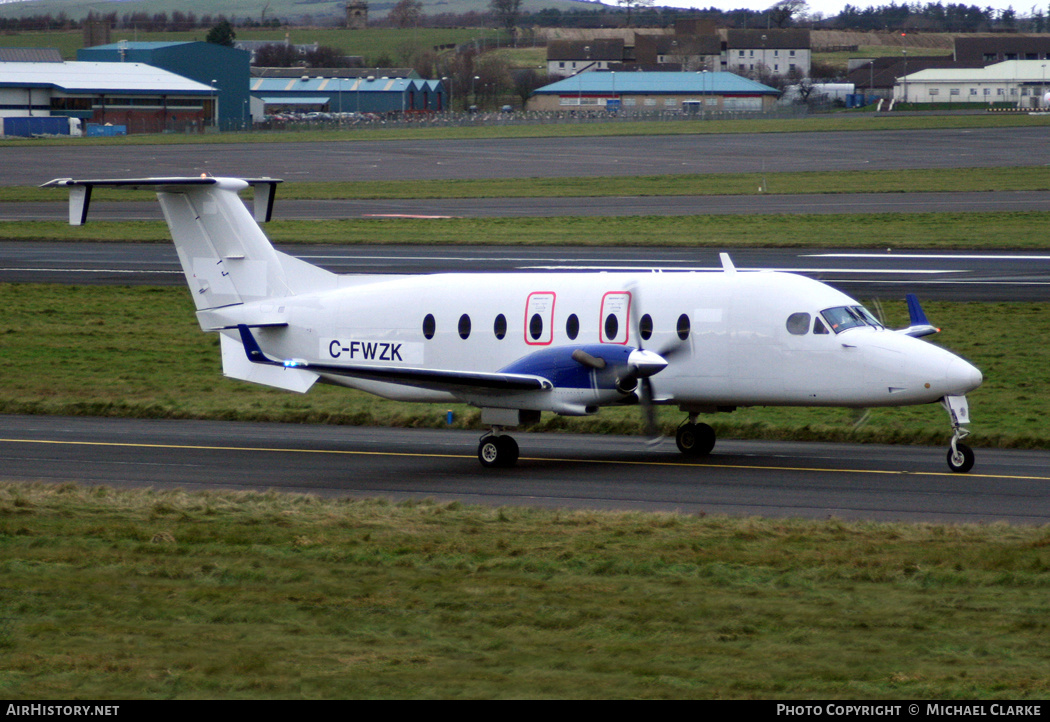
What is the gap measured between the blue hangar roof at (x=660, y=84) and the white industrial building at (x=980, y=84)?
72.0 ft

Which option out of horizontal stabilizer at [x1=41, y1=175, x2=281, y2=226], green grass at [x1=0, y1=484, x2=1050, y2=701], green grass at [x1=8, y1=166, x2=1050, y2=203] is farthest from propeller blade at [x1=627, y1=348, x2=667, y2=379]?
green grass at [x1=8, y1=166, x2=1050, y2=203]

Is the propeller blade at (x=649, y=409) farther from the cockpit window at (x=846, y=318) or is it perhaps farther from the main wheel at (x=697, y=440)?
the cockpit window at (x=846, y=318)

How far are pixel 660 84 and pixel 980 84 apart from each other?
4772 cm

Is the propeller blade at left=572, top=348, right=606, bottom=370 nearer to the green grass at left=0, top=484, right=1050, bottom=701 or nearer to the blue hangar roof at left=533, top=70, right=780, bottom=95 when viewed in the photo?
the green grass at left=0, top=484, right=1050, bottom=701

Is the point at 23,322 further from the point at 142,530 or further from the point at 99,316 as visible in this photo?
the point at 142,530

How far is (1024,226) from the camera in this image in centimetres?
5391

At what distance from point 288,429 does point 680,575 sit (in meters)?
13.8

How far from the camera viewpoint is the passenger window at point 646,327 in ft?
66.8

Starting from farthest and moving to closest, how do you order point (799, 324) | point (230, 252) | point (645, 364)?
point (230, 252) → point (799, 324) → point (645, 364)

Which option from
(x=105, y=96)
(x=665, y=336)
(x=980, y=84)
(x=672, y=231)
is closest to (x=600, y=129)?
(x=105, y=96)

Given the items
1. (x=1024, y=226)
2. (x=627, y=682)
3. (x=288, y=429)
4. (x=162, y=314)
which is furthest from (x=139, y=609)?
(x=1024, y=226)

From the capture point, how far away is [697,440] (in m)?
21.4

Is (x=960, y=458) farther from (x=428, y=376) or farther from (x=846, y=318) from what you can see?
(x=428, y=376)

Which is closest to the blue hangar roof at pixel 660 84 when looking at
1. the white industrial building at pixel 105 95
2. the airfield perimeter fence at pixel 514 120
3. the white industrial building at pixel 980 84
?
the white industrial building at pixel 980 84
